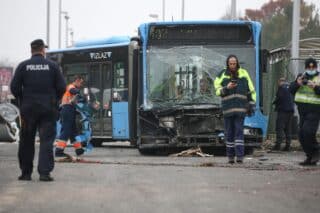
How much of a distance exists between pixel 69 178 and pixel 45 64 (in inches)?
59.7

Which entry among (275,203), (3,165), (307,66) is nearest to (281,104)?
(307,66)

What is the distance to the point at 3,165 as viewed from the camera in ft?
44.0

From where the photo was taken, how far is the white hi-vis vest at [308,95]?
14227 millimetres

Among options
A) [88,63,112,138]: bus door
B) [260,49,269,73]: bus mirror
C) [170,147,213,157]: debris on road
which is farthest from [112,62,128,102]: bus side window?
[260,49,269,73]: bus mirror

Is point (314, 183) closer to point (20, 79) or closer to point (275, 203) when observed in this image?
point (275, 203)

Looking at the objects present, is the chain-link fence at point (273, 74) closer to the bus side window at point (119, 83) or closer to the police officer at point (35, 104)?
the bus side window at point (119, 83)

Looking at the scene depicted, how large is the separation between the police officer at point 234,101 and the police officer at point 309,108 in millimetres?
813

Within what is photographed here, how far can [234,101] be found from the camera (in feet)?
46.3

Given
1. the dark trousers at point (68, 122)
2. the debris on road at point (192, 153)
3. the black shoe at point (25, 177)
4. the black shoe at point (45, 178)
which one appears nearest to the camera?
the black shoe at point (45, 178)

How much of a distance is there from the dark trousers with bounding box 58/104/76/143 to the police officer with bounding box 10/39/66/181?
538cm

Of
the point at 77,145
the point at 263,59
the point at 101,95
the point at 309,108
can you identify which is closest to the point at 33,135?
the point at 309,108

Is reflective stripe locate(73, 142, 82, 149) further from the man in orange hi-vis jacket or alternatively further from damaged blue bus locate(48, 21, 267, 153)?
damaged blue bus locate(48, 21, 267, 153)

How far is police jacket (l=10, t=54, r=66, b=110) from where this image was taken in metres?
11.0

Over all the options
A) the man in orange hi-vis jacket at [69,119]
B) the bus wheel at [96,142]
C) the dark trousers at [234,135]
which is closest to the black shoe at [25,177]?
the dark trousers at [234,135]
